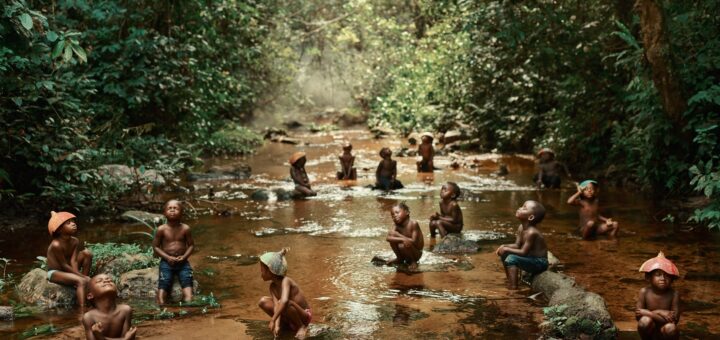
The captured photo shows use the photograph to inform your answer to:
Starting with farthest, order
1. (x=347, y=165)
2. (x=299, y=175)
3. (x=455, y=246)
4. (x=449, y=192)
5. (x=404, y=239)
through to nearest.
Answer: (x=347, y=165) < (x=299, y=175) < (x=449, y=192) < (x=455, y=246) < (x=404, y=239)

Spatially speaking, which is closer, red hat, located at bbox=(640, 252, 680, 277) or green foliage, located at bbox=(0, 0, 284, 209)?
red hat, located at bbox=(640, 252, 680, 277)

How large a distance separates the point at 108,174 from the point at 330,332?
272 inches

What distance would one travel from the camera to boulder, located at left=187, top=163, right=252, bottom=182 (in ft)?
52.7

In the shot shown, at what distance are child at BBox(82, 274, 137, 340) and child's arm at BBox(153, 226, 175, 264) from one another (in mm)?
1700

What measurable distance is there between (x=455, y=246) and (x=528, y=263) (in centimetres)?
172

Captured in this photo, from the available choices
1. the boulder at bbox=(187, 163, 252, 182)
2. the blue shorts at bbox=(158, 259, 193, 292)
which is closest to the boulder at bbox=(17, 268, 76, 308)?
the blue shorts at bbox=(158, 259, 193, 292)

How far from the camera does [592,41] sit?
49.6ft

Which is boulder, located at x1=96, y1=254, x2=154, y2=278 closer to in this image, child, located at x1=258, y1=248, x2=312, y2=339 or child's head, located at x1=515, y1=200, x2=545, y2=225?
child, located at x1=258, y1=248, x2=312, y2=339

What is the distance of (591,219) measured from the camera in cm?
970

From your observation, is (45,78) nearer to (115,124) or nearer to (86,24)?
(115,124)

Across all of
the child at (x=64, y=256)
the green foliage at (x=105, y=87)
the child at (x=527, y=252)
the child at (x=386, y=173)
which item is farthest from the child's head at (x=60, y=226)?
the child at (x=386, y=173)

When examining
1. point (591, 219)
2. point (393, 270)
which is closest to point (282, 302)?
point (393, 270)

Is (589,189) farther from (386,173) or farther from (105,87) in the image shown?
(105,87)

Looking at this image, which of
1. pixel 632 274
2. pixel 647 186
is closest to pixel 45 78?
pixel 632 274
